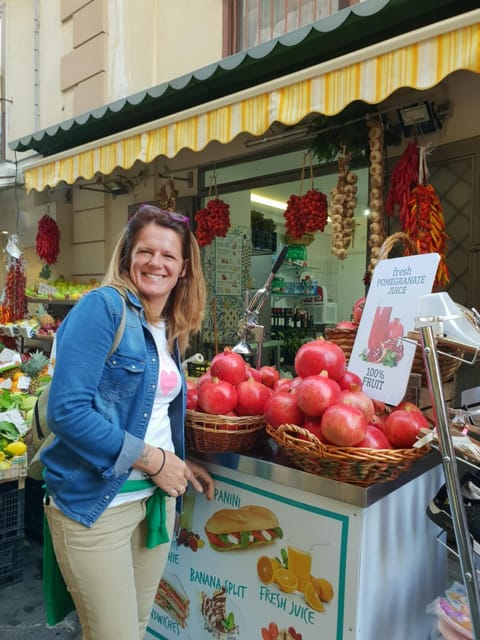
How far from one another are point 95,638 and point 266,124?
2.74 meters

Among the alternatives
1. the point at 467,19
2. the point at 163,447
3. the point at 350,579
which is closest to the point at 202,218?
the point at 467,19

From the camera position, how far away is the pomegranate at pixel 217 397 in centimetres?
192

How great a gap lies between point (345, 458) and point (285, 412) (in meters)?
0.31

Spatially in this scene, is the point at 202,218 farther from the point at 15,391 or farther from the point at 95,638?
the point at 95,638

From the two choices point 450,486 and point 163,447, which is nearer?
point 450,486

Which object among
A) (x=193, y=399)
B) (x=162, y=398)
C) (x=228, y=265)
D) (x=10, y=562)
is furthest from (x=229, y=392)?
(x=228, y=265)

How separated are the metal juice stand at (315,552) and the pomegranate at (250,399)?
0.18 m

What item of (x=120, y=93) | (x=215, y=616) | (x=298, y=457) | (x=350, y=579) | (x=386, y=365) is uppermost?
(x=120, y=93)

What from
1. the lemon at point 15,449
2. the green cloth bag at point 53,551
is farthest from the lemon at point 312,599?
the lemon at point 15,449

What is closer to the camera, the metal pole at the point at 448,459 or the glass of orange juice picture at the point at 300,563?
the metal pole at the point at 448,459

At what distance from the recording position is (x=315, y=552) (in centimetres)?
174

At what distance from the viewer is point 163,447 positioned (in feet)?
5.73

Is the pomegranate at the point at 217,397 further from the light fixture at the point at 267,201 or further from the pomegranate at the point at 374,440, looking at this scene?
the light fixture at the point at 267,201

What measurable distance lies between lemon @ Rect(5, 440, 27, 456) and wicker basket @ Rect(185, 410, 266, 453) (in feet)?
5.09
